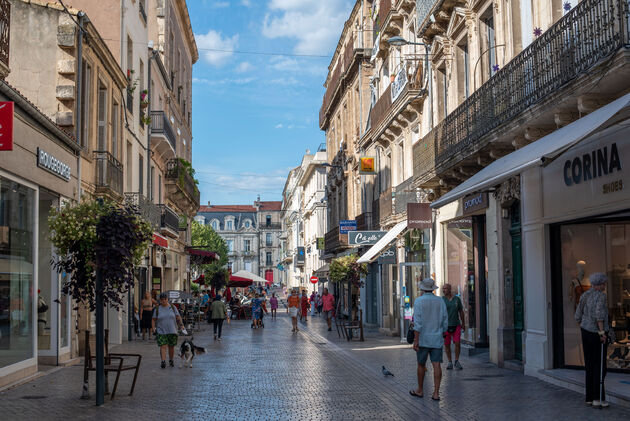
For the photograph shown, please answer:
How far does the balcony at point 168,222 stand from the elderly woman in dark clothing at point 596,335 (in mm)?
22552

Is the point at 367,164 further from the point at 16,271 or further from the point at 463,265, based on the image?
the point at 16,271

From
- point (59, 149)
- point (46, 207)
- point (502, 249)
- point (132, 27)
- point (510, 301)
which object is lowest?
point (510, 301)

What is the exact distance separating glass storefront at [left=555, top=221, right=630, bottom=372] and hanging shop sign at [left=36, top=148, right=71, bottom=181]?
9339 millimetres

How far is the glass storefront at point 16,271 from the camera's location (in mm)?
13078

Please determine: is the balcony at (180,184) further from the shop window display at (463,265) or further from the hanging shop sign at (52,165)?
the hanging shop sign at (52,165)

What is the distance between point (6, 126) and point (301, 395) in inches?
227

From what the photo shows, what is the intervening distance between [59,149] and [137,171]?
1073 centimetres

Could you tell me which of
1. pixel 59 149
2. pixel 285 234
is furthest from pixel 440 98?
pixel 285 234

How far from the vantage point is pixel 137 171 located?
2698cm

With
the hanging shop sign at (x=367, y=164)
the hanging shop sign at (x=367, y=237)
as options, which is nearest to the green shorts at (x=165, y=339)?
the hanging shop sign at (x=367, y=237)

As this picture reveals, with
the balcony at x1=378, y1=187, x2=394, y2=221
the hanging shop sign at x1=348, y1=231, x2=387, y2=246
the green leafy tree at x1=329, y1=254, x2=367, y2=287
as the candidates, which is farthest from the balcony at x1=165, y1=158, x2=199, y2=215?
the hanging shop sign at x1=348, y1=231, x2=387, y2=246

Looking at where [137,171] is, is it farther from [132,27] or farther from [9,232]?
[9,232]

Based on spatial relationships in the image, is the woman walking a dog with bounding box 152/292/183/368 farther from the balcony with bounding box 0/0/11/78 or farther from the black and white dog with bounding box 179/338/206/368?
the balcony with bounding box 0/0/11/78

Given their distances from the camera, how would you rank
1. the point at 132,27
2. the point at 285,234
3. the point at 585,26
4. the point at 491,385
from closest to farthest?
the point at 585,26
the point at 491,385
the point at 132,27
the point at 285,234
